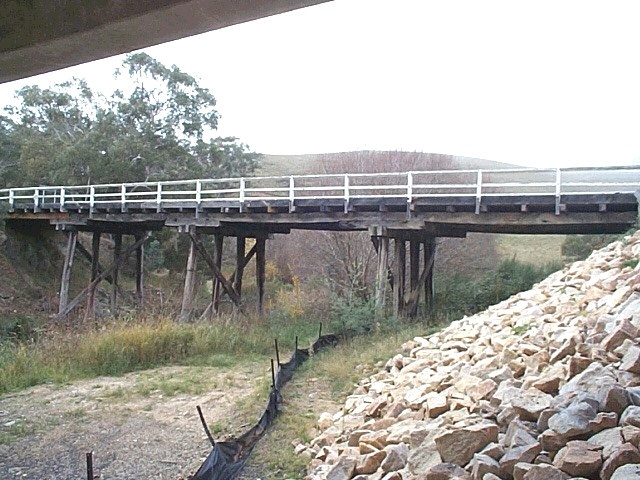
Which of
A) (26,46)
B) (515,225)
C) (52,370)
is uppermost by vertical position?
(26,46)

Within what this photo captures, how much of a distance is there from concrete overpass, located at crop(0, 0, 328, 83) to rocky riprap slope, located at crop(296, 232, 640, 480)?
2681mm

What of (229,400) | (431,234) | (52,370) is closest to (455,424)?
(229,400)

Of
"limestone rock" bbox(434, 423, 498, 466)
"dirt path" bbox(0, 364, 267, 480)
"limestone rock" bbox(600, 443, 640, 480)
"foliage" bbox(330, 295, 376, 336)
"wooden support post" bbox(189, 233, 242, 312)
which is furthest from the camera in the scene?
"wooden support post" bbox(189, 233, 242, 312)

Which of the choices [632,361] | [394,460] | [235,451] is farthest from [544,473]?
[235,451]

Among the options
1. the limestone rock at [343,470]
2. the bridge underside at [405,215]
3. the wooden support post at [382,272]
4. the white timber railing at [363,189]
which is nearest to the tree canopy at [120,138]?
the white timber railing at [363,189]

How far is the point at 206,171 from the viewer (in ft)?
96.2

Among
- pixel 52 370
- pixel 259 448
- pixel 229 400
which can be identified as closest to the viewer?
pixel 259 448

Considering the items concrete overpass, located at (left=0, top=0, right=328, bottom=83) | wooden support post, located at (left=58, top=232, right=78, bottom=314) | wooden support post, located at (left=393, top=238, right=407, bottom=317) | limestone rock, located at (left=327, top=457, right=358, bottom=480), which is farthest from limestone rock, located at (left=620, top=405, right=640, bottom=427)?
wooden support post, located at (left=58, top=232, right=78, bottom=314)

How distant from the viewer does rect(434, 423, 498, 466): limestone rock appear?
12.0ft

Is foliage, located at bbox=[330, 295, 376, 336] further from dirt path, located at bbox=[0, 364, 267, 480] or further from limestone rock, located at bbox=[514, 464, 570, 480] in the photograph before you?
limestone rock, located at bbox=[514, 464, 570, 480]

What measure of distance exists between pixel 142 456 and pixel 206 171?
2457cm

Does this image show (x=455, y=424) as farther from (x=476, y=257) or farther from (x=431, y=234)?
(x=476, y=257)

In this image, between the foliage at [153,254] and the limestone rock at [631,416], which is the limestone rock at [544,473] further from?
the foliage at [153,254]

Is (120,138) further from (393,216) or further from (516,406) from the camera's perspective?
(516,406)
